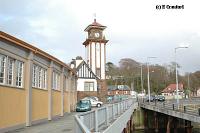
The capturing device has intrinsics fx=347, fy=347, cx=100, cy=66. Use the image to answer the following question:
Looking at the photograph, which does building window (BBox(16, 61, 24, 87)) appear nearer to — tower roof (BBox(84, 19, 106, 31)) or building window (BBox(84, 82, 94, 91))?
building window (BBox(84, 82, 94, 91))

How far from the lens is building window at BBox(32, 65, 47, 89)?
2400 centimetres

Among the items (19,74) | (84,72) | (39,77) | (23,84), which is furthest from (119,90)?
(19,74)

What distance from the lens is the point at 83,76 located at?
6994 cm

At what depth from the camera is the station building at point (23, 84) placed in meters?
18.2

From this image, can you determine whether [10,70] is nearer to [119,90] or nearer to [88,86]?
[88,86]

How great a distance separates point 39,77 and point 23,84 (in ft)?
13.4

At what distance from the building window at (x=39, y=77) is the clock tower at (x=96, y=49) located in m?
48.6

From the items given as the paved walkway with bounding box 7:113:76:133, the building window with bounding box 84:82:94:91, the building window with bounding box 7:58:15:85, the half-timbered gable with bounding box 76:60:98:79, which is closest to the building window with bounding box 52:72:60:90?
the paved walkway with bounding box 7:113:76:133

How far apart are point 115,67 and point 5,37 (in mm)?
109144

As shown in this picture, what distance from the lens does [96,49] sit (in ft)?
253

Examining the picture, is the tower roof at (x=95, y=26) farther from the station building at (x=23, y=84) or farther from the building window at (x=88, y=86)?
the station building at (x=23, y=84)

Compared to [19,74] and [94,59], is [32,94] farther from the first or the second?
[94,59]

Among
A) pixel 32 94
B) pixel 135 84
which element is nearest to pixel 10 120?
pixel 32 94

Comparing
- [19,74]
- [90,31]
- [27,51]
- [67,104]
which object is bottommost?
[67,104]
